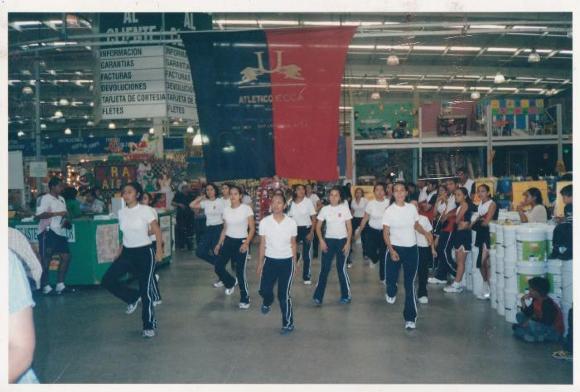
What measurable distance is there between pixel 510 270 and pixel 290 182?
1307 centimetres

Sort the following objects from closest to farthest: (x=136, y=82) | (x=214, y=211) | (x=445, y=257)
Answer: (x=136, y=82)
(x=445, y=257)
(x=214, y=211)

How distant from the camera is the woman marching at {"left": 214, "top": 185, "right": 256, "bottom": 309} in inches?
293

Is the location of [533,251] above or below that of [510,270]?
above

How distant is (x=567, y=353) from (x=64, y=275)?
6.77 m

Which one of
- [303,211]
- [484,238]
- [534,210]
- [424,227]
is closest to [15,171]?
[303,211]

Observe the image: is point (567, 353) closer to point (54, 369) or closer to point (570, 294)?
point (570, 294)

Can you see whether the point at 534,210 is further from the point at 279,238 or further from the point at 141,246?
the point at 141,246

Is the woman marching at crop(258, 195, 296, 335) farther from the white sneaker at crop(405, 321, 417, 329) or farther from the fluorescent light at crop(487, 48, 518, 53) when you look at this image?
the fluorescent light at crop(487, 48, 518, 53)

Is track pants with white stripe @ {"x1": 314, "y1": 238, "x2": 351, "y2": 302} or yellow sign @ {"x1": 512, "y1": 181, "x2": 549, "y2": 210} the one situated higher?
yellow sign @ {"x1": 512, "y1": 181, "x2": 549, "y2": 210}

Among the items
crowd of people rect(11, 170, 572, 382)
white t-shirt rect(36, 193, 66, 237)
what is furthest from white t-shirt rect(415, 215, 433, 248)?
white t-shirt rect(36, 193, 66, 237)

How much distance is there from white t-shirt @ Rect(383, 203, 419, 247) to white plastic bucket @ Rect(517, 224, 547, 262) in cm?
115

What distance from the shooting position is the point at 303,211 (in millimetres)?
9367

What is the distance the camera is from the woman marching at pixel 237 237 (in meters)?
7.43
